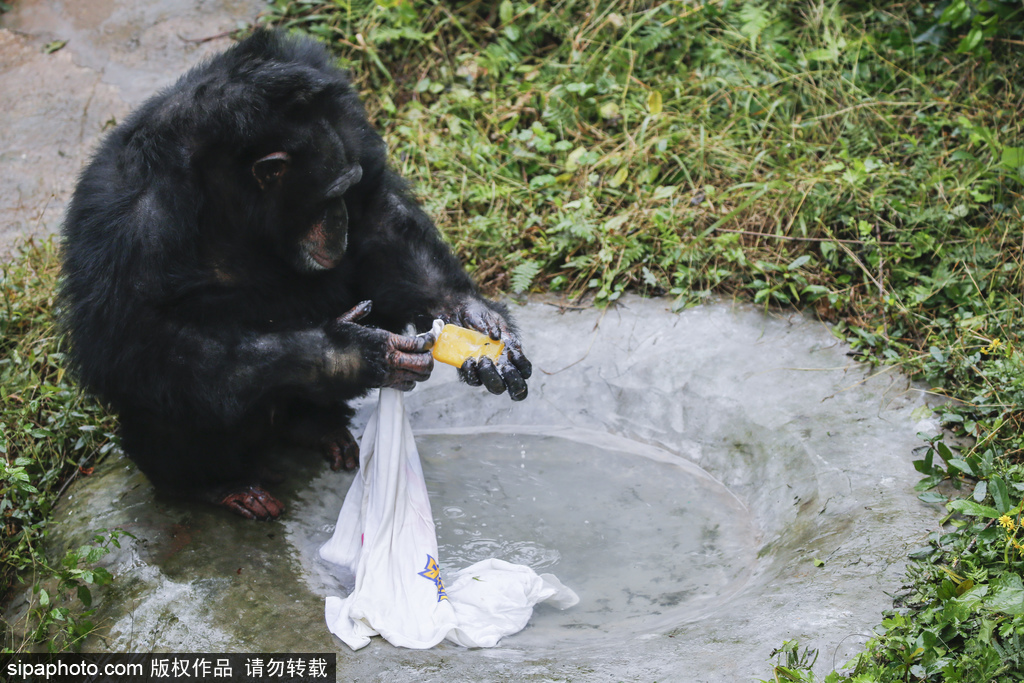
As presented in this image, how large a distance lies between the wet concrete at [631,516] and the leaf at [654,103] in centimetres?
167

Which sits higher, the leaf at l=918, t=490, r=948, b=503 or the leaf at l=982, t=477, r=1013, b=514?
the leaf at l=982, t=477, r=1013, b=514

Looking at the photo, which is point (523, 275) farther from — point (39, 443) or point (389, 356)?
point (39, 443)

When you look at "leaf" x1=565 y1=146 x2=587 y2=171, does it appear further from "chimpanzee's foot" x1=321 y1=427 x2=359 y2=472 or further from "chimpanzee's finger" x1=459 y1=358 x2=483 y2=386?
"chimpanzee's finger" x1=459 y1=358 x2=483 y2=386

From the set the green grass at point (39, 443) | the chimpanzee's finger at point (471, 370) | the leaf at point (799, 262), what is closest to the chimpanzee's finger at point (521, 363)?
the chimpanzee's finger at point (471, 370)

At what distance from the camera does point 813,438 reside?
3.96m

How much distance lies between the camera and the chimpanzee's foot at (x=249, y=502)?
374 centimetres

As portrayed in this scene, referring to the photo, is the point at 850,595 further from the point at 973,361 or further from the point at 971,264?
the point at 971,264

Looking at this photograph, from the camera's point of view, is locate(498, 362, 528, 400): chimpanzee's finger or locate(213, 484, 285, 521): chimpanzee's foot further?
locate(213, 484, 285, 521): chimpanzee's foot

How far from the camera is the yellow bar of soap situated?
3586 mm

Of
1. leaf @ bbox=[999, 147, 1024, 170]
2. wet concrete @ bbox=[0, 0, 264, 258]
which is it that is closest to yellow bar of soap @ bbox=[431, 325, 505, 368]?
leaf @ bbox=[999, 147, 1024, 170]

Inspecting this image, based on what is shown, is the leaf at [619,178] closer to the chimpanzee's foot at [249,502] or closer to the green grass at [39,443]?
the chimpanzee's foot at [249,502]

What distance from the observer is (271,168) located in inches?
138

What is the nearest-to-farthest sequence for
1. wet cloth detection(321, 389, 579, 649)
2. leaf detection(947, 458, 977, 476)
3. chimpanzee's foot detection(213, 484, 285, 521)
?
1. wet cloth detection(321, 389, 579, 649)
2. leaf detection(947, 458, 977, 476)
3. chimpanzee's foot detection(213, 484, 285, 521)

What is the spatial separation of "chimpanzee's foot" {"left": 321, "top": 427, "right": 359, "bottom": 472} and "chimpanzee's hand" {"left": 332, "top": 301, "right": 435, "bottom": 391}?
872 mm
